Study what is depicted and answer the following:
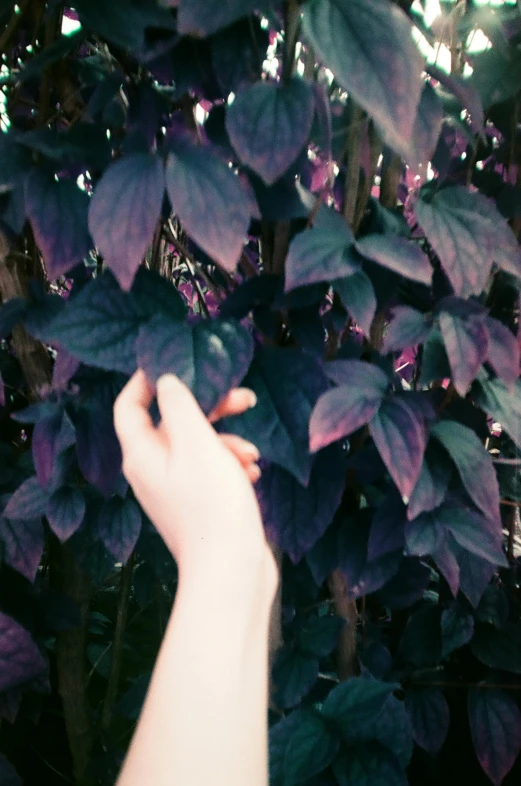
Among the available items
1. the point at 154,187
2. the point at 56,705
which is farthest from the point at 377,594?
the point at 56,705

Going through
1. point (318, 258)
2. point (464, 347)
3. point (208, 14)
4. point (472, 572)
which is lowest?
point (472, 572)

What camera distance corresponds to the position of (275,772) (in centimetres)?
60

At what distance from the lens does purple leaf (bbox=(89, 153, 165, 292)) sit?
378 mm

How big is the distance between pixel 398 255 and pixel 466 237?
A: 54 mm

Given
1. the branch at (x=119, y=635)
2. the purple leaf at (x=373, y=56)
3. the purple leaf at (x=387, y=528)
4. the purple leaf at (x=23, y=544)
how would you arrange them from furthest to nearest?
the branch at (x=119, y=635), the purple leaf at (x=23, y=544), the purple leaf at (x=387, y=528), the purple leaf at (x=373, y=56)

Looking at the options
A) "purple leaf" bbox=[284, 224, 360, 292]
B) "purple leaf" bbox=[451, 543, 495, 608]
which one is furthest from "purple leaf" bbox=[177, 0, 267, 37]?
"purple leaf" bbox=[451, 543, 495, 608]

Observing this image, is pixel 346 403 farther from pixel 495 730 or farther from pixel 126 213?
pixel 495 730

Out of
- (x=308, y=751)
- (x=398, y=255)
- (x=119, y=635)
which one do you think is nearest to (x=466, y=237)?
(x=398, y=255)

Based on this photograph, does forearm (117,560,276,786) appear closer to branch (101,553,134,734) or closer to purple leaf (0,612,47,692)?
purple leaf (0,612,47,692)

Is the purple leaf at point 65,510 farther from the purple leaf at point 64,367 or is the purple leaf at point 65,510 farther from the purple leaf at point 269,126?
the purple leaf at point 269,126

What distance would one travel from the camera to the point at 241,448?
43cm

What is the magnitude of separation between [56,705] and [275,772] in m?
0.65

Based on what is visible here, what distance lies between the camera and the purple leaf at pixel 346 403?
42 cm

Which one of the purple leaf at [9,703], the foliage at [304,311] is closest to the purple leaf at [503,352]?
the foliage at [304,311]
